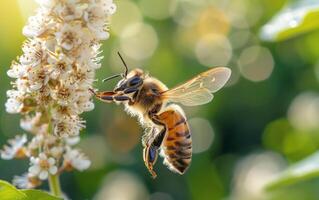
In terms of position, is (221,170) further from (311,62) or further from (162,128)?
(162,128)

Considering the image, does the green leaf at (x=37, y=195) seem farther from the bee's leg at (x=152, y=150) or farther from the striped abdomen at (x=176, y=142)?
the striped abdomen at (x=176, y=142)

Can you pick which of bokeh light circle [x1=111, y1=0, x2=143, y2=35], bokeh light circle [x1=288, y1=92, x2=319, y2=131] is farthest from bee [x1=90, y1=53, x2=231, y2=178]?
bokeh light circle [x1=111, y1=0, x2=143, y2=35]

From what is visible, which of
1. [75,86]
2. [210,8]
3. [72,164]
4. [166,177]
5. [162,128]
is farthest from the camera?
[210,8]

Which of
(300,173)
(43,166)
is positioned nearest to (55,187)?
(43,166)

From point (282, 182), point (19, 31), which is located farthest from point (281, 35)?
point (19, 31)

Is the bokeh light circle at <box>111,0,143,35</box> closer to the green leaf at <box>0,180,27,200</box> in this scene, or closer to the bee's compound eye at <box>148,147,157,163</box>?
the bee's compound eye at <box>148,147,157,163</box>
